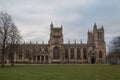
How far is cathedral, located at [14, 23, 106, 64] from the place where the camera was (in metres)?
114

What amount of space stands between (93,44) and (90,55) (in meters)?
6.98

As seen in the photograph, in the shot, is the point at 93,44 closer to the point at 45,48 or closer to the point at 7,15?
the point at 45,48

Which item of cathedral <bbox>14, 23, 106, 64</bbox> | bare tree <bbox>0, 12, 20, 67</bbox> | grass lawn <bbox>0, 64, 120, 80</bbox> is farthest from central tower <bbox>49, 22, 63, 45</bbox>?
grass lawn <bbox>0, 64, 120, 80</bbox>

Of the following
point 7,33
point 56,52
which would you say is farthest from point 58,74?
point 56,52

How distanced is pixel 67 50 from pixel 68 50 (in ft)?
1.84

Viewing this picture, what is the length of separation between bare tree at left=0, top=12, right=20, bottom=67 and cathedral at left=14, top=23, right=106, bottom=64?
61.4 metres

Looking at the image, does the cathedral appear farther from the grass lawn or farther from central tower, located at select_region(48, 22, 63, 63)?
the grass lawn

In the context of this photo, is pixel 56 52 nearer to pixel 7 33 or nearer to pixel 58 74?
pixel 7 33

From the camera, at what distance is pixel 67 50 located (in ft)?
396

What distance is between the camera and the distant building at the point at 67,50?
113875 millimetres

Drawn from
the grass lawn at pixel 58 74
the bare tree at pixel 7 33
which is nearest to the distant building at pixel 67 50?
the bare tree at pixel 7 33

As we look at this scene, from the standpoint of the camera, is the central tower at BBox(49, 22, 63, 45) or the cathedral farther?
the central tower at BBox(49, 22, 63, 45)

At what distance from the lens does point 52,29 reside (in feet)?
397

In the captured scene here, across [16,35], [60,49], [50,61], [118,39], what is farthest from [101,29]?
[16,35]
